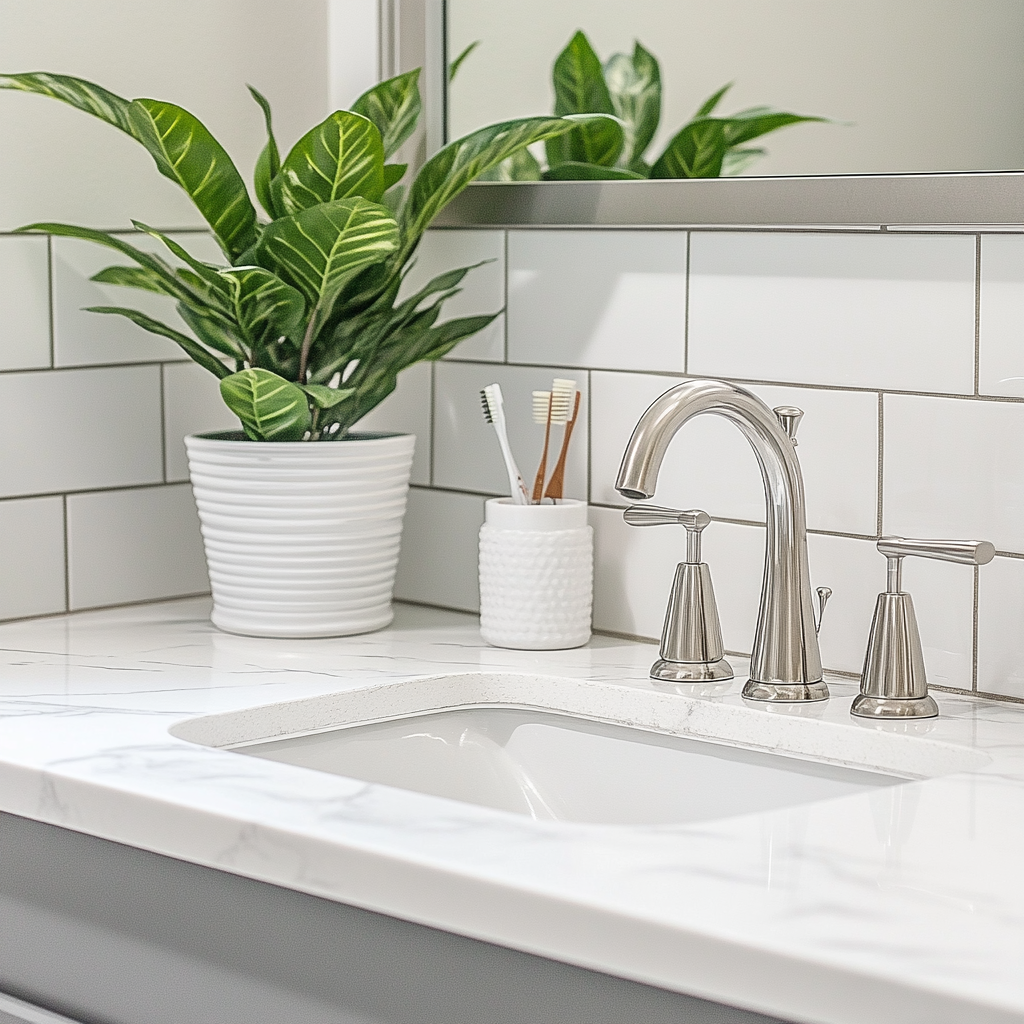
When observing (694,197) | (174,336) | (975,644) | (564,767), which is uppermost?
(694,197)

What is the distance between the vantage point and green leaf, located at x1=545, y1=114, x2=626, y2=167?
56.9 inches

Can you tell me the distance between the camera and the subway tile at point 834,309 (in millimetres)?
1232

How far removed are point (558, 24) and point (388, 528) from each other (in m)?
0.49

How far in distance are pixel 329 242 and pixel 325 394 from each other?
13 centimetres

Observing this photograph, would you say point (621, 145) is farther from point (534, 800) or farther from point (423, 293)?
point (534, 800)

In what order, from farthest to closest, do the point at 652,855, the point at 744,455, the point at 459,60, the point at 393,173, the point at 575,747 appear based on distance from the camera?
the point at 459,60
the point at 393,173
the point at 744,455
the point at 575,747
the point at 652,855

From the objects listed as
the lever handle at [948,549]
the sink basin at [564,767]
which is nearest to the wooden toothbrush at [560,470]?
→ the sink basin at [564,767]

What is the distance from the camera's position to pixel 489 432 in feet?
5.17

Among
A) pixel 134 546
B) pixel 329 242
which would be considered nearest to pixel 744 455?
pixel 329 242

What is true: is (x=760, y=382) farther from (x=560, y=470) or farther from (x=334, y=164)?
(x=334, y=164)

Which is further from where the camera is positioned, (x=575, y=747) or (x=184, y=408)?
(x=184, y=408)

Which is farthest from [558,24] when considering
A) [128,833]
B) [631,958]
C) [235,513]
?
[631,958]

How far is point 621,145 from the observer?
1.45 metres

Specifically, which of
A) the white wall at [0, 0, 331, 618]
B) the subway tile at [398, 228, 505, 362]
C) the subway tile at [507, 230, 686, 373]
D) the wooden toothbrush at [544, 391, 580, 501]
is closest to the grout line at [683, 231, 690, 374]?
the subway tile at [507, 230, 686, 373]
